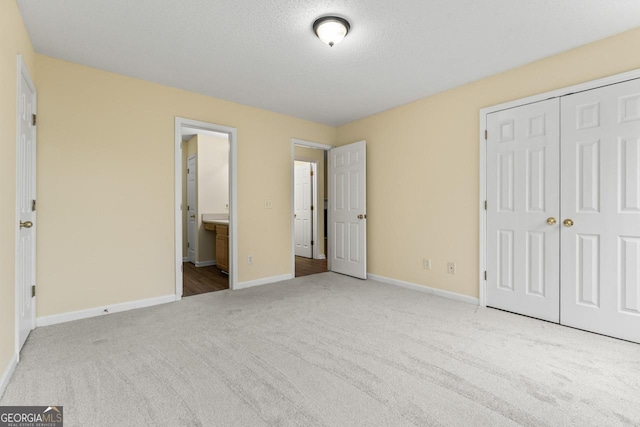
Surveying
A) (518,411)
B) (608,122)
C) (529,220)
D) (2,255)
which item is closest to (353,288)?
(529,220)

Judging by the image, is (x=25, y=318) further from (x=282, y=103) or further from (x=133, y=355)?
(x=282, y=103)

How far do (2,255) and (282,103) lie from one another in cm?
315

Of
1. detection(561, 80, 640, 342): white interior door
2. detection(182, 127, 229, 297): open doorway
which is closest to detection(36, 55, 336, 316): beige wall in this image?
detection(182, 127, 229, 297): open doorway

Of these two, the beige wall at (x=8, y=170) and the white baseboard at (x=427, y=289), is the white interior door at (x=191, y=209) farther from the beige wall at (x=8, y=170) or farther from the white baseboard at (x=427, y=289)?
the beige wall at (x=8, y=170)

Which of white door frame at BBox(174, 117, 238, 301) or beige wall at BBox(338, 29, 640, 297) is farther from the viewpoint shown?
white door frame at BBox(174, 117, 238, 301)

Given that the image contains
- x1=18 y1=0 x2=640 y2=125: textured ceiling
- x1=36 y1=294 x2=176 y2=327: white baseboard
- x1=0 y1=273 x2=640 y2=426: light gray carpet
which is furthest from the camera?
x1=36 y1=294 x2=176 y2=327: white baseboard

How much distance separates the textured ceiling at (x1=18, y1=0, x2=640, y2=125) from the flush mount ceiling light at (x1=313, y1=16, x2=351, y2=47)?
0.18 ft

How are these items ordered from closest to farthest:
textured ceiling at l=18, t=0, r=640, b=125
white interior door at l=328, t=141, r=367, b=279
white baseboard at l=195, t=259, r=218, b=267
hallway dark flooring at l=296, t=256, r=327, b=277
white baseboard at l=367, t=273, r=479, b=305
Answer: textured ceiling at l=18, t=0, r=640, b=125, white baseboard at l=367, t=273, r=479, b=305, white interior door at l=328, t=141, r=367, b=279, hallway dark flooring at l=296, t=256, r=327, b=277, white baseboard at l=195, t=259, r=218, b=267

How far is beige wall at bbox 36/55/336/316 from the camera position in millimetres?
2789

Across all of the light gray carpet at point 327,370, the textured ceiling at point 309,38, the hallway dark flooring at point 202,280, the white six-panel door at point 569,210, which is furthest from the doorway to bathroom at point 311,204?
the white six-panel door at point 569,210

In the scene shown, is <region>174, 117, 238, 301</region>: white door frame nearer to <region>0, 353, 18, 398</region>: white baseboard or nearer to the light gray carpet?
the light gray carpet

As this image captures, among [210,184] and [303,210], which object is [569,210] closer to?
[303,210]

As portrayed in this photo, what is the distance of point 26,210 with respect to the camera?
2424 mm

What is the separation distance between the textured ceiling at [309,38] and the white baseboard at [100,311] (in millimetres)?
2376
